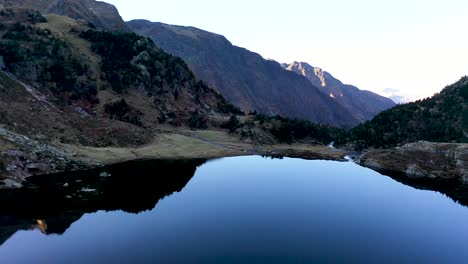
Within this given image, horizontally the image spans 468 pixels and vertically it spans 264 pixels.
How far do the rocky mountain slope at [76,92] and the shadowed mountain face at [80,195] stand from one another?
26.2 feet

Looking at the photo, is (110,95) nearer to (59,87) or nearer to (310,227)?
(59,87)

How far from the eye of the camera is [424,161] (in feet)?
407

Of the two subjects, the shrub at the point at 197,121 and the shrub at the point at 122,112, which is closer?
the shrub at the point at 122,112

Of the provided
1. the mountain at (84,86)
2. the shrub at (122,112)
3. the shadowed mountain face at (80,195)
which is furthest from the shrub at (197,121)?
the shadowed mountain face at (80,195)

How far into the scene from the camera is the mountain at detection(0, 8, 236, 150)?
358 ft

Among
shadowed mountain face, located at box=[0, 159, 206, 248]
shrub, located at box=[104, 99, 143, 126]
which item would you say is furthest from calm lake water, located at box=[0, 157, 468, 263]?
shrub, located at box=[104, 99, 143, 126]

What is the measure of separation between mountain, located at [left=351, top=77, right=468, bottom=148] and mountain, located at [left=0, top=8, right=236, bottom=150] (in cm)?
7860

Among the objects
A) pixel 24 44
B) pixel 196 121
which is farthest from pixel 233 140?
pixel 24 44

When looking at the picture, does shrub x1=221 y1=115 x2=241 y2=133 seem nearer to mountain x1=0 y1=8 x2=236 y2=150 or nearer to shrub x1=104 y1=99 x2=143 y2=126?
mountain x1=0 y1=8 x2=236 y2=150

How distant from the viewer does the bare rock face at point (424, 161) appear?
117 m

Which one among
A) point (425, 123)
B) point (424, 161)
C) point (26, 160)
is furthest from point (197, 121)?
point (425, 123)

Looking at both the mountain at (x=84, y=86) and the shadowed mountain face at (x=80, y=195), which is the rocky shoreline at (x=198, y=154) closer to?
the shadowed mountain face at (x=80, y=195)

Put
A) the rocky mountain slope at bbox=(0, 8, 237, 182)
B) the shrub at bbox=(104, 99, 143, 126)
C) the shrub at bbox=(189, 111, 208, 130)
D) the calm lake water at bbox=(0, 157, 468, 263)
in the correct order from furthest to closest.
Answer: the shrub at bbox=(189, 111, 208, 130), the shrub at bbox=(104, 99, 143, 126), the rocky mountain slope at bbox=(0, 8, 237, 182), the calm lake water at bbox=(0, 157, 468, 263)

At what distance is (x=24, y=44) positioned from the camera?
153625 millimetres
